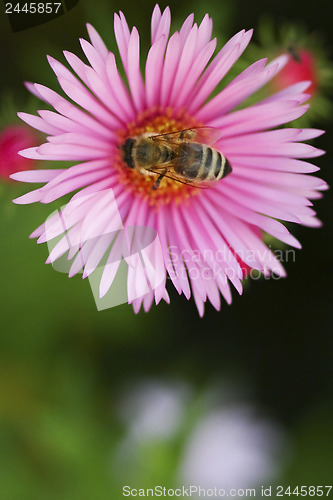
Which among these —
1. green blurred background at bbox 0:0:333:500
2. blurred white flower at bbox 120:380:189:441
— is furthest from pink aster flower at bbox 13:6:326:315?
blurred white flower at bbox 120:380:189:441

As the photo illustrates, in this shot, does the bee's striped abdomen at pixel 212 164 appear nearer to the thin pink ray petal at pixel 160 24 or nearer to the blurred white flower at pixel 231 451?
the thin pink ray petal at pixel 160 24

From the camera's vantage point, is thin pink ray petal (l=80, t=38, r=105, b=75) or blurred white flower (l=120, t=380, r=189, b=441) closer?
thin pink ray petal (l=80, t=38, r=105, b=75)

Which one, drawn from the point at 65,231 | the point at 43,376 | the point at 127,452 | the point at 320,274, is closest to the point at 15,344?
the point at 43,376

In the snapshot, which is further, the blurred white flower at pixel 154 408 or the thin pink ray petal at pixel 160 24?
the blurred white flower at pixel 154 408

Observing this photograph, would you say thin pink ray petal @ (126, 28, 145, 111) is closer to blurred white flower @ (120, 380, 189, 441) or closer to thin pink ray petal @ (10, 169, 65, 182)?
thin pink ray petal @ (10, 169, 65, 182)

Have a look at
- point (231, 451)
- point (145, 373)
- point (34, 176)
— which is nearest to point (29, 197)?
point (34, 176)

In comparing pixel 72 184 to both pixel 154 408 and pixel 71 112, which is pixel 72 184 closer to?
pixel 71 112

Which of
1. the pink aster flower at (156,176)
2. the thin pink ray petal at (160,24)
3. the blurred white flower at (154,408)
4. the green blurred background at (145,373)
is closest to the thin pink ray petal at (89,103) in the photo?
the pink aster flower at (156,176)
